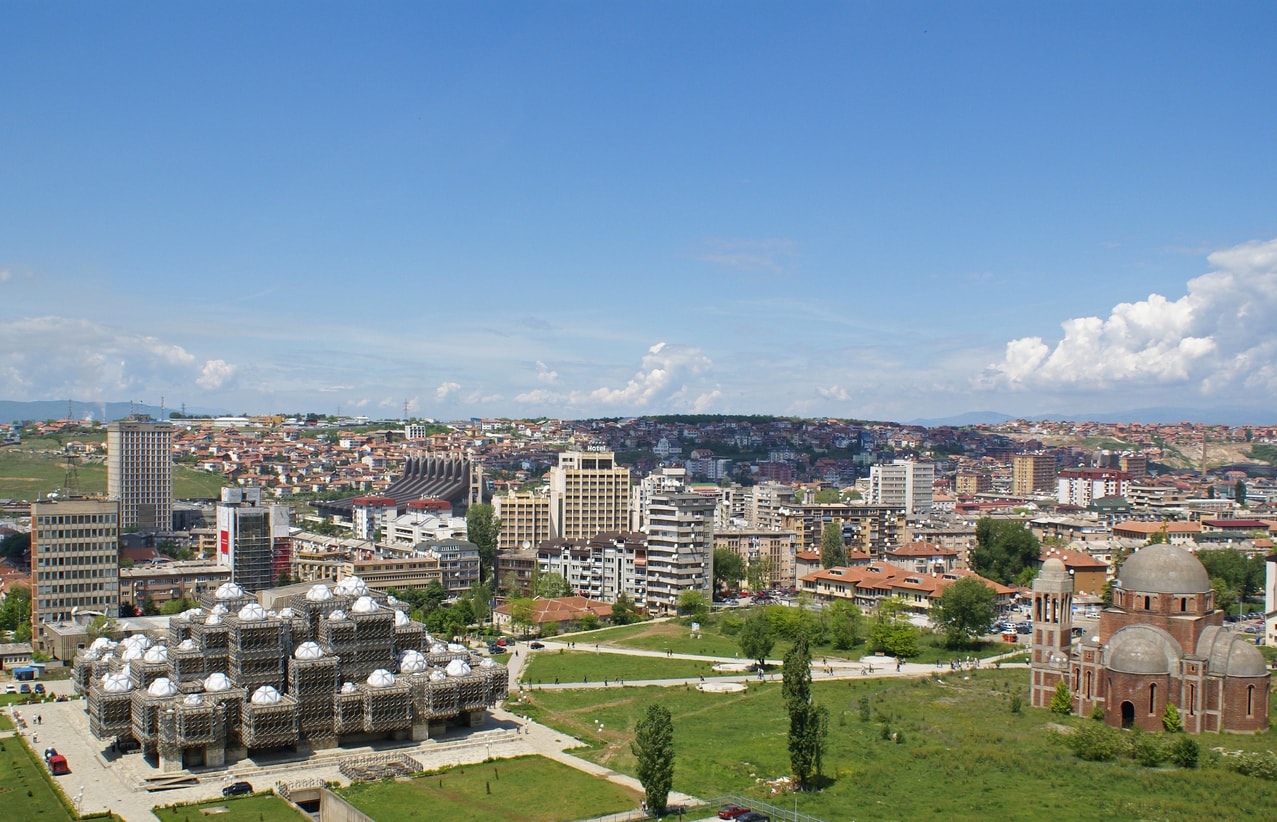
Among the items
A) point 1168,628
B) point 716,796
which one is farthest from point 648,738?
point 1168,628

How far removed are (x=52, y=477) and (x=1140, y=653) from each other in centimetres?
12578

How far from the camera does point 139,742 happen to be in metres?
40.4

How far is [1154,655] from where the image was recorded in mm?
40844

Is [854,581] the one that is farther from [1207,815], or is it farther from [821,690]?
[1207,815]

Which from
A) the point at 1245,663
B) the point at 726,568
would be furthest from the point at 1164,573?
the point at 726,568

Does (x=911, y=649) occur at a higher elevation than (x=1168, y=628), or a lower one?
lower

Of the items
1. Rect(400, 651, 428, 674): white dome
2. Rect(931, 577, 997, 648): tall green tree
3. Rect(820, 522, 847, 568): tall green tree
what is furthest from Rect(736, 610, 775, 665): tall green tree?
Rect(820, 522, 847, 568): tall green tree

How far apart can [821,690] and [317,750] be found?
22.4 meters

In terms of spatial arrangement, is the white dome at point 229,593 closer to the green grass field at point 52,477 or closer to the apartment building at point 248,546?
the apartment building at point 248,546

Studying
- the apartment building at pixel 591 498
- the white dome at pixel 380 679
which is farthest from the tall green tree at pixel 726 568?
the white dome at pixel 380 679

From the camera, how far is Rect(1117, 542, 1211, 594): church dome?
43188mm

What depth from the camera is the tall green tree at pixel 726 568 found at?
266 ft

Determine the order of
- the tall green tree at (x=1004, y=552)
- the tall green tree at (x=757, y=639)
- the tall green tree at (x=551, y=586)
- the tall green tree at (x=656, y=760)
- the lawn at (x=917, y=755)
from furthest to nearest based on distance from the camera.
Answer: the tall green tree at (x=1004, y=552) → the tall green tree at (x=551, y=586) → the tall green tree at (x=757, y=639) → the lawn at (x=917, y=755) → the tall green tree at (x=656, y=760)

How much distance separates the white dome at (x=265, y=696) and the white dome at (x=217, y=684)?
126cm
